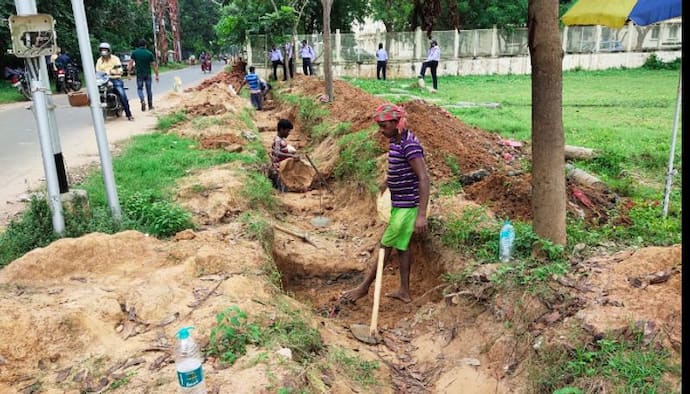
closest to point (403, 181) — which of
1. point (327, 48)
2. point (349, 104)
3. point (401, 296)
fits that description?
point (401, 296)

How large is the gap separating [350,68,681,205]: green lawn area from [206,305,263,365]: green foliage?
5083 millimetres

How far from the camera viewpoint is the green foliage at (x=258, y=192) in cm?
668

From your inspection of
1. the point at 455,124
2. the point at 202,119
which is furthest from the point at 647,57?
the point at 202,119

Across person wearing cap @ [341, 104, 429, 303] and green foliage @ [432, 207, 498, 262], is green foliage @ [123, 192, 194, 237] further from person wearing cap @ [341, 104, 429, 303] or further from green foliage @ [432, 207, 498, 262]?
green foliage @ [432, 207, 498, 262]

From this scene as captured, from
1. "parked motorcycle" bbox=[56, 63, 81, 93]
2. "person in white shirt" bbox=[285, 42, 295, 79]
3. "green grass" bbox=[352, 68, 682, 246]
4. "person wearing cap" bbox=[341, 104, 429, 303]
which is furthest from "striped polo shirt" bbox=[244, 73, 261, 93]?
"person wearing cap" bbox=[341, 104, 429, 303]

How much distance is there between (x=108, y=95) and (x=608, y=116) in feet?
38.8

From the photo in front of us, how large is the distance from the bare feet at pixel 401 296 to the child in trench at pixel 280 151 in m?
3.34

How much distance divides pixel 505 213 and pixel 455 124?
12.5 ft

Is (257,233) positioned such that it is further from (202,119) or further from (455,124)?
(202,119)

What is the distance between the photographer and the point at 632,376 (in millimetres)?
2922

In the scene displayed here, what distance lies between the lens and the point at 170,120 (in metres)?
11.7

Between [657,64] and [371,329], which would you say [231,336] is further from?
[657,64]

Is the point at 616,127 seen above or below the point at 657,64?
below

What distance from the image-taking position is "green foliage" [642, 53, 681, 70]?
85.3 feet
